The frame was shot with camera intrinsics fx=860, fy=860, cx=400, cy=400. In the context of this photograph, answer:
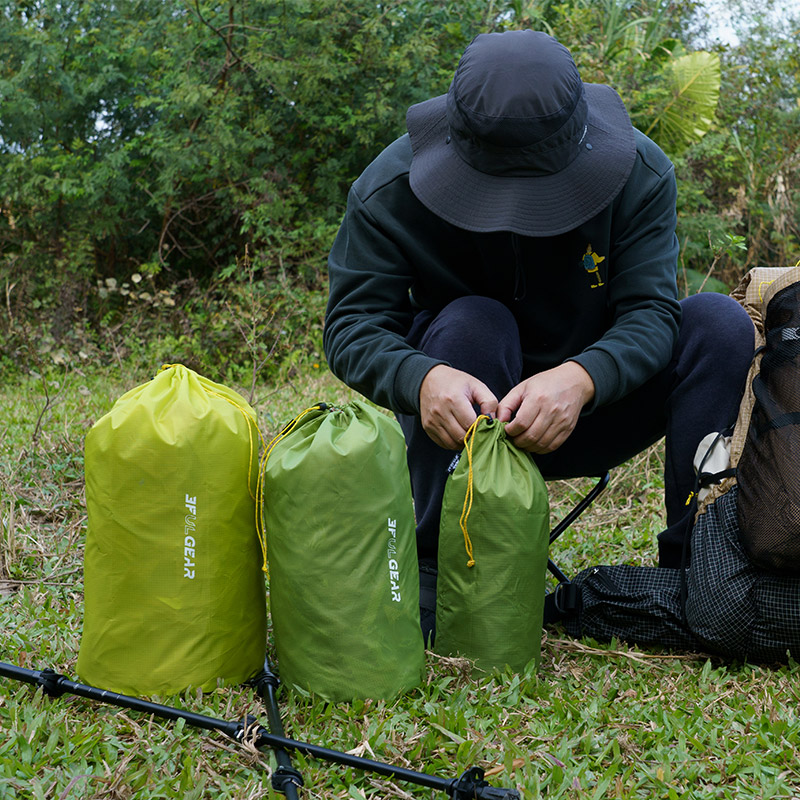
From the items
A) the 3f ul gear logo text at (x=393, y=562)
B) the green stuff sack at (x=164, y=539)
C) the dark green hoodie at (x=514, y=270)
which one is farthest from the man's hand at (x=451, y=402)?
the green stuff sack at (x=164, y=539)

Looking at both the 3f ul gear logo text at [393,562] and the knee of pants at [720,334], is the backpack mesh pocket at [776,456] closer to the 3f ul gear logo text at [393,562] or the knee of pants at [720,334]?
the knee of pants at [720,334]

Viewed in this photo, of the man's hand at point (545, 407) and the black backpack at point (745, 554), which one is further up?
the man's hand at point (545, 407)

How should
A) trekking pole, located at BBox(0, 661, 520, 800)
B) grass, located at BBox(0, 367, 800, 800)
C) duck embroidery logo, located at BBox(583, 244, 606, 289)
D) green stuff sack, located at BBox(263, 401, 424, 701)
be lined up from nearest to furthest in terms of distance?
trekking pole, located at BBox(0, 661, 520, 800), grass, located at BBox(0, 367, 800, 800), green stuff sack, located at BBox(263, 401, 424, 701), duck embroidery logo, located at BBox(583, 244, 606, 289)

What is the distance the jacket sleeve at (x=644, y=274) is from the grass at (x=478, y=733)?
0.67 m

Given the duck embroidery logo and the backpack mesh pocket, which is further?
the duck embroidery logo

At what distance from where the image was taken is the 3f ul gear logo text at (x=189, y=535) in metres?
1.67

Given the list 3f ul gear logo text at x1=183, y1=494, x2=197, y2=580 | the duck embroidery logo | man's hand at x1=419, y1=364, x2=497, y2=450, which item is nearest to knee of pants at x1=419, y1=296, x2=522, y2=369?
man's hand at x1=419, y1=364, x2=497, y2=450

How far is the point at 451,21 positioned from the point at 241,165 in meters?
2.25

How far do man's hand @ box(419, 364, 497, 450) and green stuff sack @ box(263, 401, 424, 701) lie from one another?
0.62ft

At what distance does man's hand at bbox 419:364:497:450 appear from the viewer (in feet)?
6.14

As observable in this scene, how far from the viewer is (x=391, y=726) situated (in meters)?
1.61

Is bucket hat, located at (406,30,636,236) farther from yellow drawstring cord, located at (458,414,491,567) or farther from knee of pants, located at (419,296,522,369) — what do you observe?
yellow drawstring cord, located at (458,414,491,567)

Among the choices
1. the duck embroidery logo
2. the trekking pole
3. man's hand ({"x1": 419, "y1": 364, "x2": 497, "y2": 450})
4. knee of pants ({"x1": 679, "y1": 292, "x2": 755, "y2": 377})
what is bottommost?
the trekking pole

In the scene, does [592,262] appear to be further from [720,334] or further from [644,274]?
[720,334]
